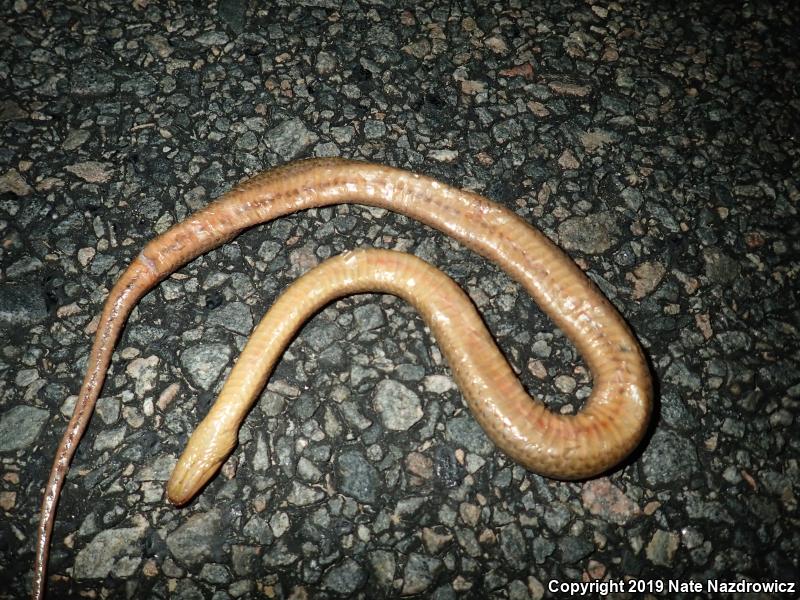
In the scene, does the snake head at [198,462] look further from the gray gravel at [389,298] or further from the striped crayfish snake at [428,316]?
the gray gravel at [389,298]

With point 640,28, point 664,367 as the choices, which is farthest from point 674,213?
point 640,28

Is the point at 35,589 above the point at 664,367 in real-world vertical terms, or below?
below

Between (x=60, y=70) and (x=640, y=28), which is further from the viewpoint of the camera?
(x=640, y=28)

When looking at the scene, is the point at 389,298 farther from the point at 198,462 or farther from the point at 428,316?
the point at 198,462

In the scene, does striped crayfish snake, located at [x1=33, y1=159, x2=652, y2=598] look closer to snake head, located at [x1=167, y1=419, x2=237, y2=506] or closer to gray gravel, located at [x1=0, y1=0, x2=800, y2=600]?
snake head, located at [x1=167, y1=419, x2=237, y2=506]

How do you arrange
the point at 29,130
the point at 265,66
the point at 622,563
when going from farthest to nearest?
the point at 265,66, the point at 29,130, the point at 622,563

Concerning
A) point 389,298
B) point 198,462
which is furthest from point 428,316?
point 198,462

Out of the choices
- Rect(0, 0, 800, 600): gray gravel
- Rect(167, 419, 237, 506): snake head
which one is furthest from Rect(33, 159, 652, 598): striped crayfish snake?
Rect(0, 0, 800, 600): gray gravel

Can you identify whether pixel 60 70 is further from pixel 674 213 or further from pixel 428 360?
pixel 674 213

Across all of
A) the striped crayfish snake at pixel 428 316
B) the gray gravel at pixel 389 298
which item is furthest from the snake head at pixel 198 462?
the gray gravel at pixel 389 298
